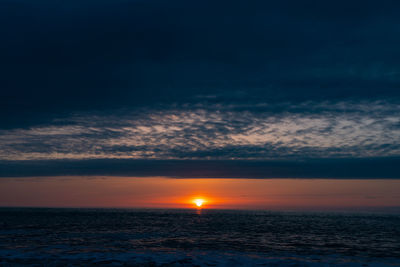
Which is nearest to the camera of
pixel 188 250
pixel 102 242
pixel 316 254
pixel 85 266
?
pixel 85 266

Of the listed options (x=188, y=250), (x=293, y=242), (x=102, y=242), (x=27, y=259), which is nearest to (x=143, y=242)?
(x=102, y=242)

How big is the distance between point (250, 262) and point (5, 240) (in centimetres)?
2581

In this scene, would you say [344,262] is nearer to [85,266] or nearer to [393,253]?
[393,253]

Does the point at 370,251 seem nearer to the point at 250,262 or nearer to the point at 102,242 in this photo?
the point at 250,262

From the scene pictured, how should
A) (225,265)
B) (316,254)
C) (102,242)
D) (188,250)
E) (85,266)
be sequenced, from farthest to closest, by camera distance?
(102,242) < (188,250) < (316,254) < (225,265) < (85,266)

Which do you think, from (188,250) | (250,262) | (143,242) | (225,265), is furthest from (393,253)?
(143,242)

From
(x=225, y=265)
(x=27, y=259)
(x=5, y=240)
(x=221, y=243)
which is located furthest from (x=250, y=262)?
(x=5, y=240)

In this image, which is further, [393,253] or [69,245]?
[69,245]

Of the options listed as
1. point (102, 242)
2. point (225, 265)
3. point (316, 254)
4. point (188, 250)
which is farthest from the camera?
point (102, 242)

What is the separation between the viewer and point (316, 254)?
26.9 metres

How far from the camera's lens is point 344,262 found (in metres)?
23.5

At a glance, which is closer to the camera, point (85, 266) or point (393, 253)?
point (85, 266)

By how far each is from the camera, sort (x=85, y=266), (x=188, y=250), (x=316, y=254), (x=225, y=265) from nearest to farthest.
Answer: (x=85, y=266), (x=225, y=265), (x=316, y=254), (x=188, y=250)

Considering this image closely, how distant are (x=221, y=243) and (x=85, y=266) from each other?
15.7 metres
